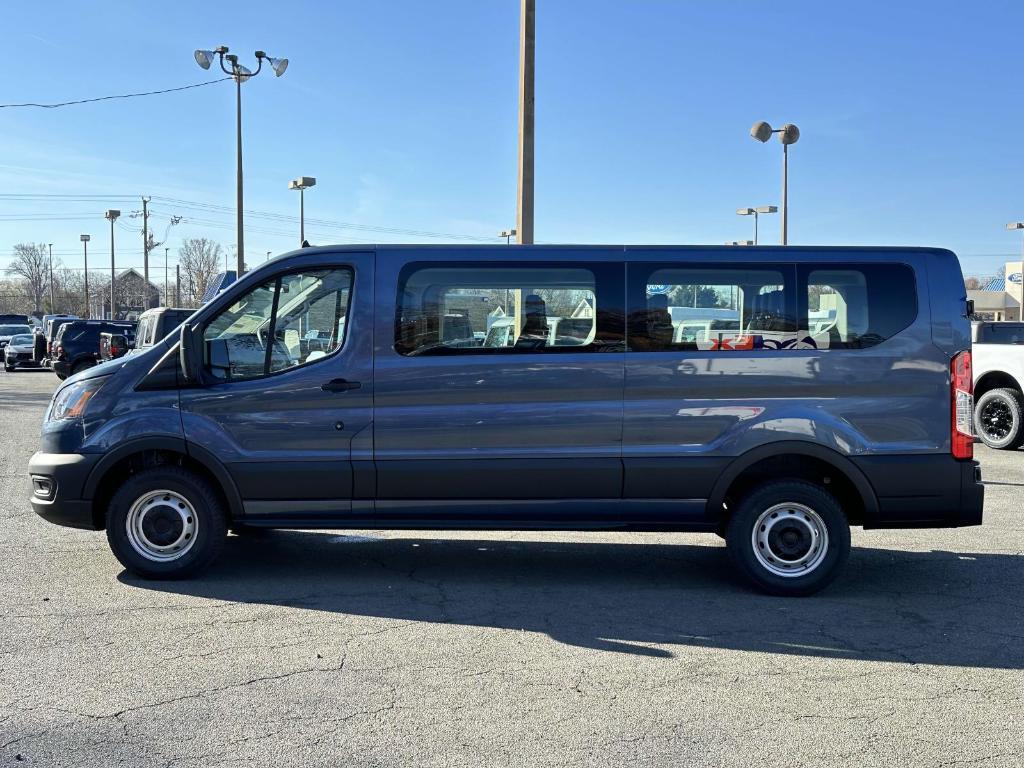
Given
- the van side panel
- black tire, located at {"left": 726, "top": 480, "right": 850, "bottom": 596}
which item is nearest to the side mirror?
the van side panel

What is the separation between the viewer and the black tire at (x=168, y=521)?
622 cm

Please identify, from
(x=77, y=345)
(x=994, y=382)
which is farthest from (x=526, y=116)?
(x=77, y=345)

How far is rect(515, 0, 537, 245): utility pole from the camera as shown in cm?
1409

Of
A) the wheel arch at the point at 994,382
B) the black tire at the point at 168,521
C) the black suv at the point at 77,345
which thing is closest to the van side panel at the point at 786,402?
the black tire at the point at 168,521

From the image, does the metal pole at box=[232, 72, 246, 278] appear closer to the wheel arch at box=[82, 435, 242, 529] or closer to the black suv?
the black suv

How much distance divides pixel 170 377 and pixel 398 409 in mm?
1460

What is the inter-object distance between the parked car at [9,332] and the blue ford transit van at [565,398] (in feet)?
119

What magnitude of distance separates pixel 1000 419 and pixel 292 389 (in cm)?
1084

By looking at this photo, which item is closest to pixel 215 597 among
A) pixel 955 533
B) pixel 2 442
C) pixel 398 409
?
pixel 398 409

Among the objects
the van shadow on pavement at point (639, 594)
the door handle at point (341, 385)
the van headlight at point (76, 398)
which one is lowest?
the van shadow on pavement at point (639, 594)

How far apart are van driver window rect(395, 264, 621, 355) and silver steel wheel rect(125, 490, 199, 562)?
1771 millimetres

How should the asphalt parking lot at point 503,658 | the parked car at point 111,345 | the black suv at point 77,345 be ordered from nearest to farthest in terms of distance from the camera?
the asphalt parking lot at point 503,658
the parked car at point 111,345
the black suv at point 77,345

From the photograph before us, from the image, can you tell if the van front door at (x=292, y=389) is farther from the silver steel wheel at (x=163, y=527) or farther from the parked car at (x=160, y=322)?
the parked car at (x=160, y=322)

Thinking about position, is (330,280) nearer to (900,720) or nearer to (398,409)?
(398,409)
